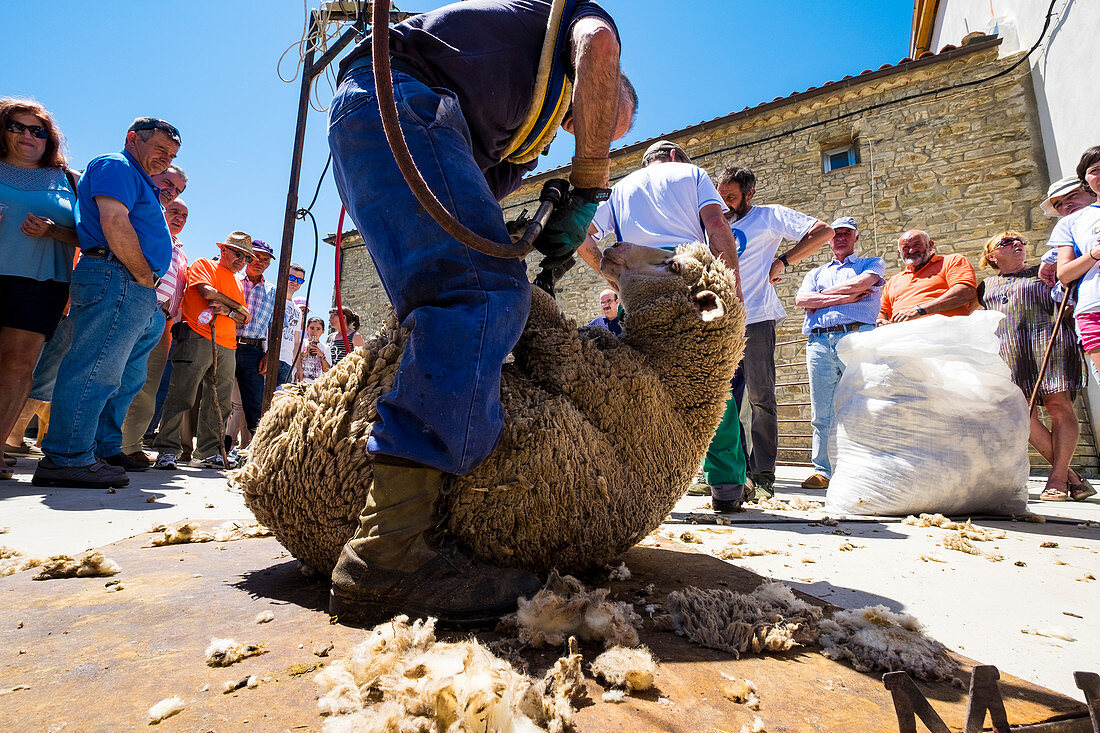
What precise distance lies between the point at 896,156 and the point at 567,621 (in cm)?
986

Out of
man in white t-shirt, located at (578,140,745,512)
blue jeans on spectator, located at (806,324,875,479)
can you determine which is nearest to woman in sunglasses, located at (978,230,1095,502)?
blue jeans on spectator, located at (806,324,875,479)

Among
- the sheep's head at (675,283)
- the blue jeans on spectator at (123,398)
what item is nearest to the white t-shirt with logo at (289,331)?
the blue jeans on spectator at (123,398)

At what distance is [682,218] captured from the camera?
9.29 ft

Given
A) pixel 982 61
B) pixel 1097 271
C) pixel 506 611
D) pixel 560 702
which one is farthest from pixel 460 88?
pixel 982 61

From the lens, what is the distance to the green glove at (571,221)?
143 centimetres

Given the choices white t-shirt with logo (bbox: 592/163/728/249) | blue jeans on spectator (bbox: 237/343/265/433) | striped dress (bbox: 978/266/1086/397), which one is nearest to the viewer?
white t-shirt with logo (bbox: 592/163/728/249)

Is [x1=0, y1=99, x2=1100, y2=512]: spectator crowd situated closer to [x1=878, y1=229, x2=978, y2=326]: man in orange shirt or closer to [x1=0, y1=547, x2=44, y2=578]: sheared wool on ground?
[x1=878, y1=229, x2=978, y2=326]: man in orange shirt

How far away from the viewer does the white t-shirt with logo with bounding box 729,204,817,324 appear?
3.68 metres

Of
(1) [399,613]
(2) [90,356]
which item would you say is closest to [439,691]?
(1) [399,613]

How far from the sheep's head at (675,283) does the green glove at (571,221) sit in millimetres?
380

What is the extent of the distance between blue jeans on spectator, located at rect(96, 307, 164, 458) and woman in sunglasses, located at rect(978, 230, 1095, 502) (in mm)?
5984

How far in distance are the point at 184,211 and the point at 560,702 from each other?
211 inches

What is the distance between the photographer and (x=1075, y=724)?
792 mm

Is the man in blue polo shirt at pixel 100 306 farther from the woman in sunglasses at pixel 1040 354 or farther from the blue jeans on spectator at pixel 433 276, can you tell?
the woman in sunglasses at pixel 1040 354
